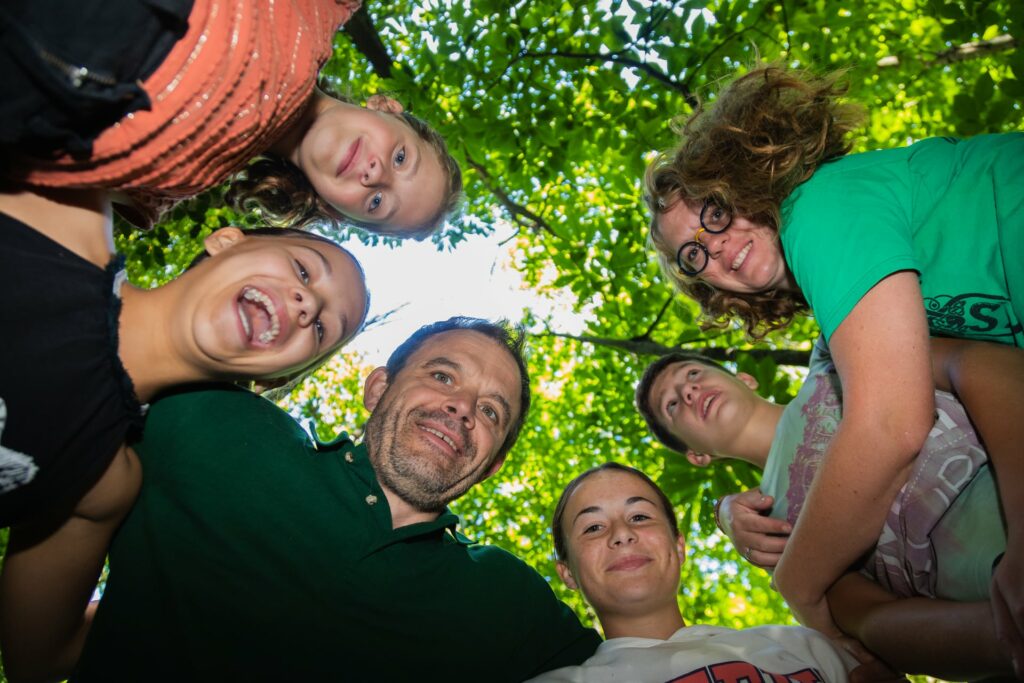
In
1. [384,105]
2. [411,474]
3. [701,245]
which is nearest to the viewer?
[411,474]

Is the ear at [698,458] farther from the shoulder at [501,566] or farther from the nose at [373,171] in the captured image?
the nose at [373,171]

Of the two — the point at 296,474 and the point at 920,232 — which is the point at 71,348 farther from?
the point at 920,232

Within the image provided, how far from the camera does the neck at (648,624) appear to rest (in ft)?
8.42

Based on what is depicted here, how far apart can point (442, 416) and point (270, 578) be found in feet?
2.93

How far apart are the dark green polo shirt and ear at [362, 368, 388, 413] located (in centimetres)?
57

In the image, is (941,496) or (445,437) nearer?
(941,496)

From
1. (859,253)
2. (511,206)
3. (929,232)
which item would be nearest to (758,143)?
(929,232)

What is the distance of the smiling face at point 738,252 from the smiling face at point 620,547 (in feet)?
3.44

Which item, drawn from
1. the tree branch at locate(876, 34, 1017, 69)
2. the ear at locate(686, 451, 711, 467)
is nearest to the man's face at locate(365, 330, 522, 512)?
the ear at locate(686, 451, 711, 467)

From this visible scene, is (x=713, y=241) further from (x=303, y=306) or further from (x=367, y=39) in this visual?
(x=367, y=39)

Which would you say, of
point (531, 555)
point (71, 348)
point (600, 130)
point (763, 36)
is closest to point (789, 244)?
point (71, 348)

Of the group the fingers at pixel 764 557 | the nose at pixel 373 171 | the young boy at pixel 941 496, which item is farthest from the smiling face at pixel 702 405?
the nose at pixel 373 171

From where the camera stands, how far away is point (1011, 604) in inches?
58.8

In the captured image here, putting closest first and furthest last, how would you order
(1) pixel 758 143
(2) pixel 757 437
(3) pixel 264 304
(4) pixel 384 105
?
(3) pixel 264 304 < (1) pixel 758 143 < (4) pixel 384 105 < (2) pixel 757 437
